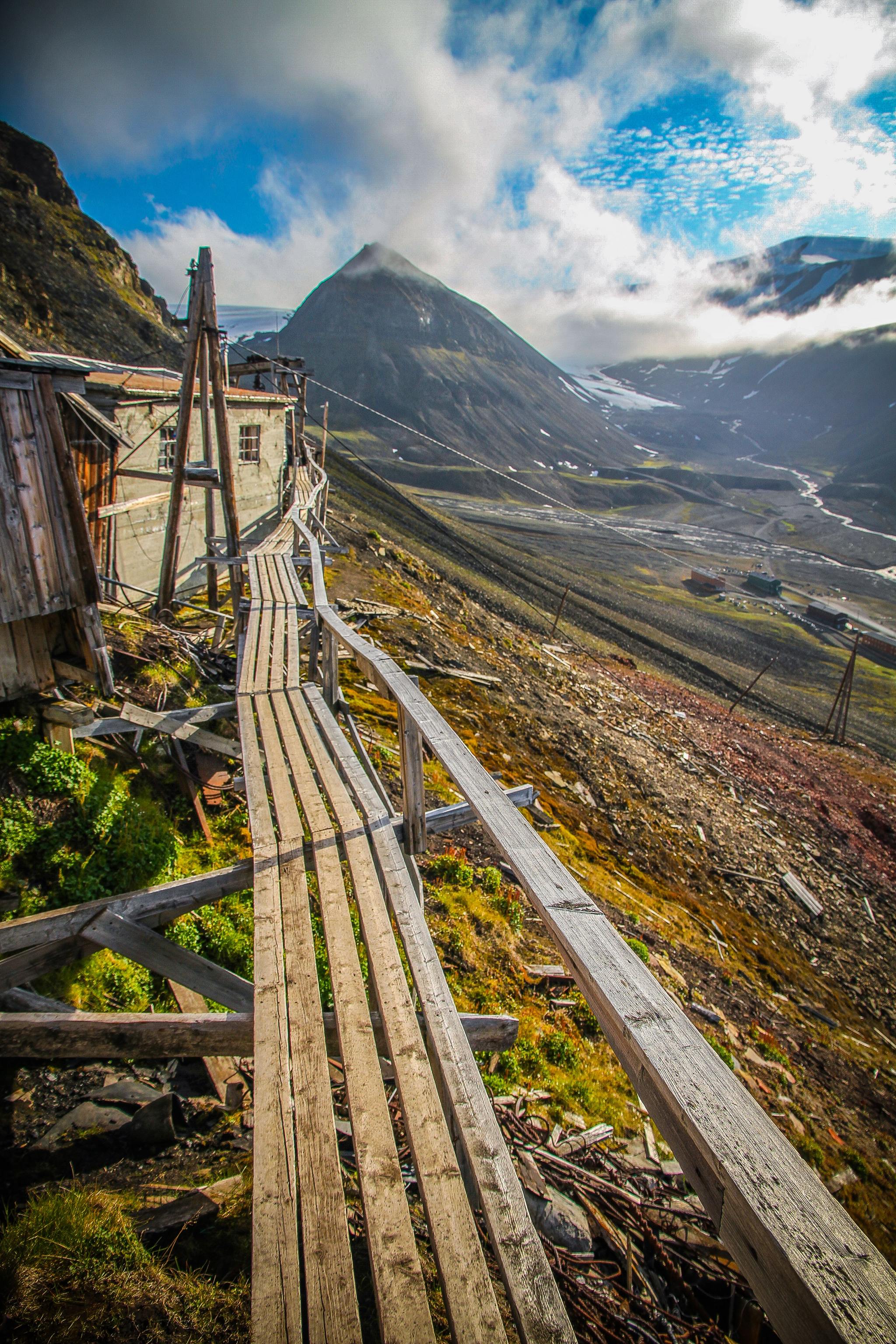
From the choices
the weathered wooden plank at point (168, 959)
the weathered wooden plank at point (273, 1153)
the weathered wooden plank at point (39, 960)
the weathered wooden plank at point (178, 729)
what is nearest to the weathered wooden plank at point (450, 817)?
the weathered wooden plank at point (273, 1153)

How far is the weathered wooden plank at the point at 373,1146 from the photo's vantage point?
57.3 inches

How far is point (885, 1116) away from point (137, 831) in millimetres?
8470

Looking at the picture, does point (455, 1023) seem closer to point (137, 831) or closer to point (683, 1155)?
point (683, 1155)

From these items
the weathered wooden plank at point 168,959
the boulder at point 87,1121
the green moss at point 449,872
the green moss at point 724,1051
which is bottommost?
the green moss at point 724,1051

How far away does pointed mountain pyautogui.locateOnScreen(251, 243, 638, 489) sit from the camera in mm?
130125

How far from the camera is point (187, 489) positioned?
11.7m

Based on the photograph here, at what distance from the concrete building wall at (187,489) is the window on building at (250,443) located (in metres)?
0.07

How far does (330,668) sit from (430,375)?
15985 centimetres

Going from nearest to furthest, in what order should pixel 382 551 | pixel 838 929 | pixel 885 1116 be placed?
pixel 885 1116 → pixel 838 929 → pixel 382 551

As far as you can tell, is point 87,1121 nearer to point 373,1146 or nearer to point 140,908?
point 140,908

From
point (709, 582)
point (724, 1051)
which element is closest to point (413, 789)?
point (724, 1051)

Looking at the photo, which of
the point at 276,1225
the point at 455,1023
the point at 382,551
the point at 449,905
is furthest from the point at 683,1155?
the point at 382,551

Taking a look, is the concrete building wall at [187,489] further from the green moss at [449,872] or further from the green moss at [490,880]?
the green moss at [490,880]

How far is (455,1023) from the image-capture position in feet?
6.91
